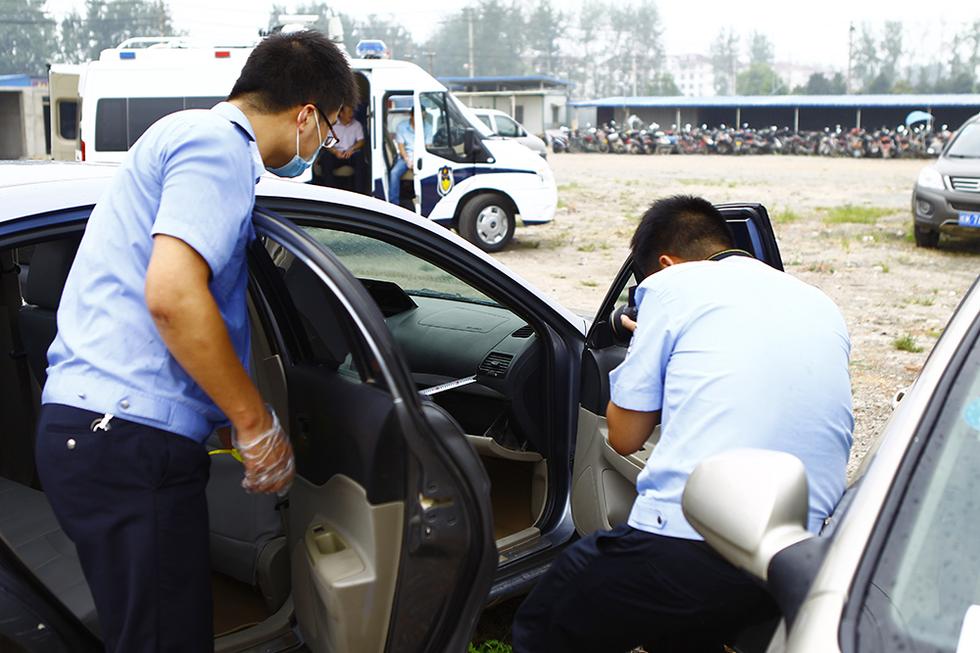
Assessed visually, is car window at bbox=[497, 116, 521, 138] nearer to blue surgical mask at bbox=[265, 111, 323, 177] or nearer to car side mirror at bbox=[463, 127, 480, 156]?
car side mirror at bbox=[463, 127, 480, 156]

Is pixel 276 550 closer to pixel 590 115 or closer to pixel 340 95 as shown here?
pixel 340 95

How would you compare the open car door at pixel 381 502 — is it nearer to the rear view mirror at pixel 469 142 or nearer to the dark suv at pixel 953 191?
the rear view mirror at pixel 469 142

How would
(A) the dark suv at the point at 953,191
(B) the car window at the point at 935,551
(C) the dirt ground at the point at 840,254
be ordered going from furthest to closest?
1. (A) the dark suv at the point at 953,191
2. (C) the dirt ground at the point at 840,254
3. (B) the car window at the point at 935,551

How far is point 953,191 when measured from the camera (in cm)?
1166

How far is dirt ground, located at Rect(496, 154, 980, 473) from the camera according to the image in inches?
297

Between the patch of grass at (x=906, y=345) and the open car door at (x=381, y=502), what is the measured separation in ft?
20.8

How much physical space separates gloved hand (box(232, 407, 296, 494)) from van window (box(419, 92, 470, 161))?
10.0 metres

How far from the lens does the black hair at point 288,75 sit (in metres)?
2.11

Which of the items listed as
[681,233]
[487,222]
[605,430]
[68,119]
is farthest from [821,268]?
[68,119]

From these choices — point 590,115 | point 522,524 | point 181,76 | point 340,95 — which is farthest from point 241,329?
point 590,115

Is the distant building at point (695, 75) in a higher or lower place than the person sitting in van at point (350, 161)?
higher

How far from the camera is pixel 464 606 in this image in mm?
2068

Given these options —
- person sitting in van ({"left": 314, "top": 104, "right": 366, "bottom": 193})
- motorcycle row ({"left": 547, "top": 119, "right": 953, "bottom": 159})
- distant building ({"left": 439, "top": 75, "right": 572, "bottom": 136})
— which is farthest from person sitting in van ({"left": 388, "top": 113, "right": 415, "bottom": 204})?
distant building ({"left": 439, "top": 75, "right": 572, "bottom": 136})

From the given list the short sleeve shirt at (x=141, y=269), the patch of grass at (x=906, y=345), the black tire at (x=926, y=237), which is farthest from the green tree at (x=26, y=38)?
the short sleeve shirt at (x=141, y=269)
